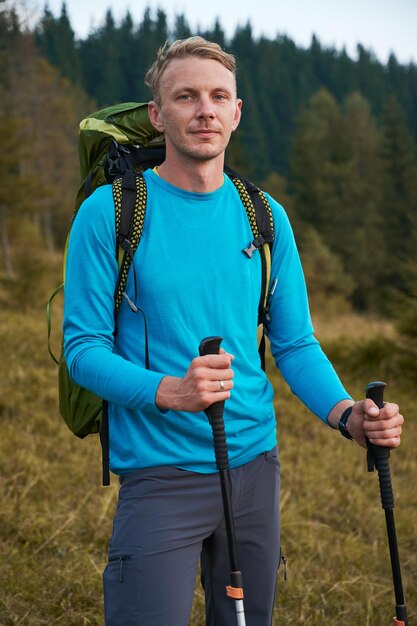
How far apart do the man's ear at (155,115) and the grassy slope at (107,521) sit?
2376 mm

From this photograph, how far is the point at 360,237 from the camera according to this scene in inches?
2053

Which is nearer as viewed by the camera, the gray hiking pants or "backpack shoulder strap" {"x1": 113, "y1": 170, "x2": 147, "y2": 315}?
the gray hiking pants

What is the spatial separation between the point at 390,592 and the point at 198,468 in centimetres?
297

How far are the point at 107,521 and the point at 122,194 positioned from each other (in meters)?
3.41

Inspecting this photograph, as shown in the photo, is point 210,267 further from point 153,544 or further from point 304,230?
point 304,230

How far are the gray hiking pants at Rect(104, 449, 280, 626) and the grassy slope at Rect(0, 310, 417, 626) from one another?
1410 millimetres

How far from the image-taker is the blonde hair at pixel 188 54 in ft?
8.77

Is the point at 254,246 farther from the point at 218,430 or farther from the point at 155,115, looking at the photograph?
the point at 218,430

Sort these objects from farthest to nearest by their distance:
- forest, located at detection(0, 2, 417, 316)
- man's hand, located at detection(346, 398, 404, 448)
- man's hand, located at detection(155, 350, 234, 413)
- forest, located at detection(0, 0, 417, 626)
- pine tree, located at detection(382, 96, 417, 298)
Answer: pine tree, located at detection(382, 96, 417, 298) → forest, located at detection(0, 2, 417, 316) → forest, located at detection(0, 0, 417, 626) → man's hand, located at detection(346, 398, 404, 448) → man's hand, located at detection(155, 350, 234, 413)

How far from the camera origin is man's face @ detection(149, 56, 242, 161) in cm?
264

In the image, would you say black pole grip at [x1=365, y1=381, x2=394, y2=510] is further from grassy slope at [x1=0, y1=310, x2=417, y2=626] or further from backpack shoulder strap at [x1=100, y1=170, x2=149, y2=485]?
grassy slope at [x1=0, y1=310, x2=417, y2=626]

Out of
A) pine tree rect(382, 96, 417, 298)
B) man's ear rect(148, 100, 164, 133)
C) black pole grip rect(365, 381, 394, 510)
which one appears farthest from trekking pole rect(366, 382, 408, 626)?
pine tree rect(382, 96, 417, 298)

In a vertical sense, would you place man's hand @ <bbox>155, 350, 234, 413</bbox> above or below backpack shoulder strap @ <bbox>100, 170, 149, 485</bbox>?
below

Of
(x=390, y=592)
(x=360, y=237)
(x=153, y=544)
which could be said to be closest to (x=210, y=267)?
(x=153, y=544)
